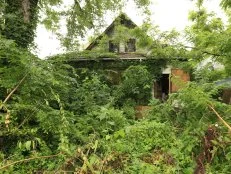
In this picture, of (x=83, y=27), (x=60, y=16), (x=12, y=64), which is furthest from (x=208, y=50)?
(x=60, y=16)

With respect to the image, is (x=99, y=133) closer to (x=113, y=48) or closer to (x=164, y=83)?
(x=164, y=83)

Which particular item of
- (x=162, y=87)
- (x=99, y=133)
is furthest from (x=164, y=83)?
(x=99, y=133)

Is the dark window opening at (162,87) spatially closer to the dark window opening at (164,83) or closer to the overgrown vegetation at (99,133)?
the dark window opening at (164,83)

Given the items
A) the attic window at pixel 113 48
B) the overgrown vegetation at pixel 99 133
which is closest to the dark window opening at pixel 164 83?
the attic window at pixel 113 48

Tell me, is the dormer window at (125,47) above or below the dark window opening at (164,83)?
above

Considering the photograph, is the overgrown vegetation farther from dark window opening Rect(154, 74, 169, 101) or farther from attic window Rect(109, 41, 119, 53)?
attic window Rect(109, 41, 119, 53)

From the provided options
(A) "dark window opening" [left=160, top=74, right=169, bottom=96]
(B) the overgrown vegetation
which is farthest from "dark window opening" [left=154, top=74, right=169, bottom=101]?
(B) the overgrown vegetation

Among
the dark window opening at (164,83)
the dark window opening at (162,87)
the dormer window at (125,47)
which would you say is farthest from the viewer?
the dormer window at (125,47)

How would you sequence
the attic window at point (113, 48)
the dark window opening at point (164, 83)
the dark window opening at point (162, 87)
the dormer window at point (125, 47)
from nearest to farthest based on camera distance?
the dark window opening at point (162, 87) → the dark window opening at point (164, 83) → the dormer window at point (125, 47) → the attic window at point (113, 48)

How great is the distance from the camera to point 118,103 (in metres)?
14.2

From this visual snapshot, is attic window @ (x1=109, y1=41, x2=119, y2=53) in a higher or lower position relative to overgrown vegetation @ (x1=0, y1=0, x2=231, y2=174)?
higher

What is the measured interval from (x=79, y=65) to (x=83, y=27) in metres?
2.24

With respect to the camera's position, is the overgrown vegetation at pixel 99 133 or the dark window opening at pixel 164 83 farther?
the dark window opening at pixel 164 83

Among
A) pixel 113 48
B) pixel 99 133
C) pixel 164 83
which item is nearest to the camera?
pixel 99 133
